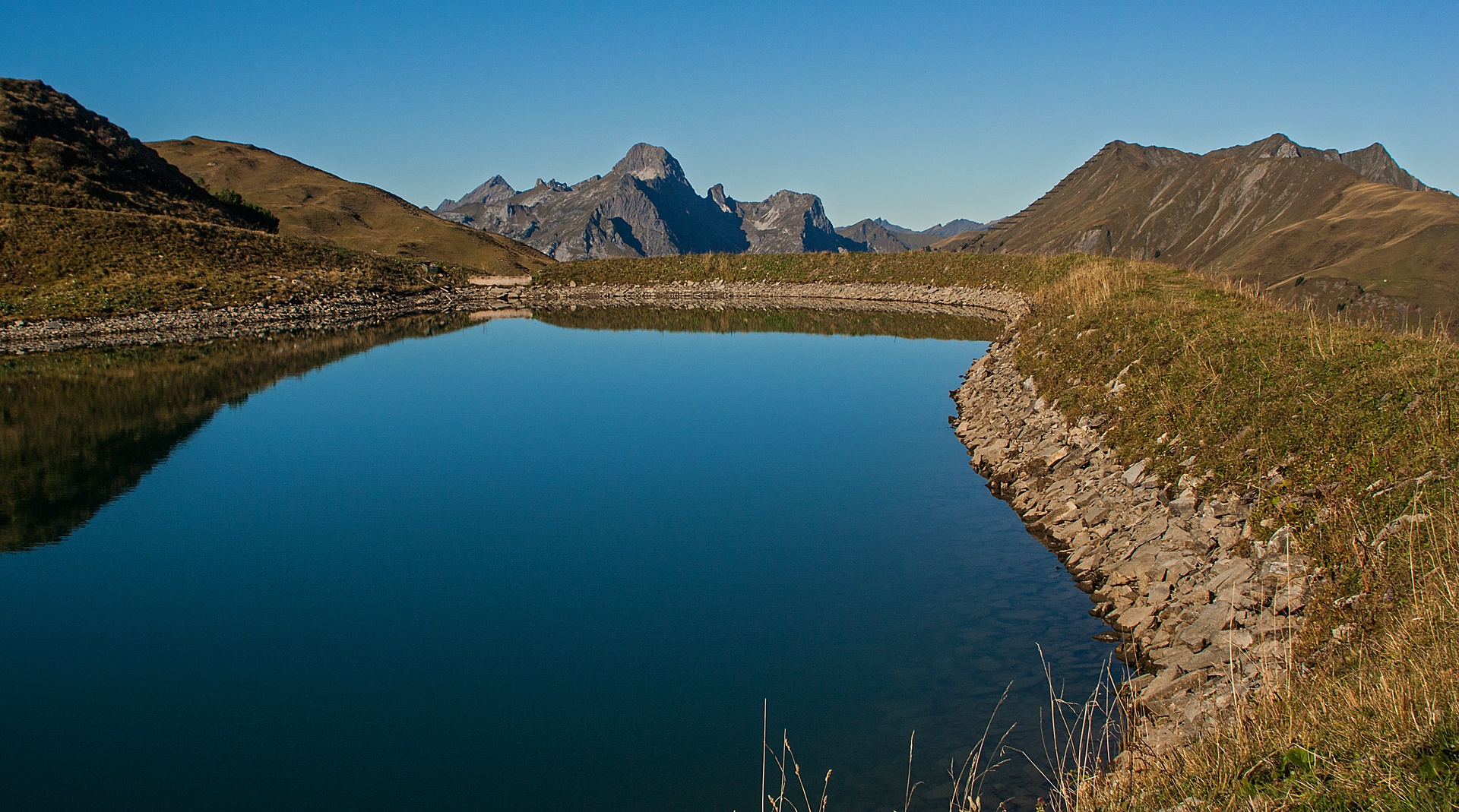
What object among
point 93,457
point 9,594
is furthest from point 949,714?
point 93,457

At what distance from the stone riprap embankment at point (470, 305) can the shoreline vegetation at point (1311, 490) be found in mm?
21672

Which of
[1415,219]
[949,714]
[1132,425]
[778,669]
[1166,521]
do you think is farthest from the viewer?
[1415,219]

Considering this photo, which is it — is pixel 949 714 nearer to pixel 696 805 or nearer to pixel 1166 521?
pixel 696 805

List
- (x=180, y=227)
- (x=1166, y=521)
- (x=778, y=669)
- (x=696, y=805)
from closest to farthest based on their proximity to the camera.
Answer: (x=696, y=805), (x=778, y=669), (x=1166, y=521), (x=180, y=227)

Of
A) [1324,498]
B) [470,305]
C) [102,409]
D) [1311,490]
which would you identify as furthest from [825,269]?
[1324,498]

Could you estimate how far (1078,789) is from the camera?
6.89 m

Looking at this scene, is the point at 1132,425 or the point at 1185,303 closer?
the point at 1132,425

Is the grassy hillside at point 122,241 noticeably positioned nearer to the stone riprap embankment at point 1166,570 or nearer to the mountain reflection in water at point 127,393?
the mountain reflection in water at point 127,393

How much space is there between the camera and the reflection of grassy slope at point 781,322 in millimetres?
56156

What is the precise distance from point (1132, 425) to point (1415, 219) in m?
132

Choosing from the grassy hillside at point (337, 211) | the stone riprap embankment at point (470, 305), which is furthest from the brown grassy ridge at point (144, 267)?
the grassy hillside at point (337, 211)

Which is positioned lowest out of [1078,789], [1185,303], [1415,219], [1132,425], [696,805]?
[696,805]

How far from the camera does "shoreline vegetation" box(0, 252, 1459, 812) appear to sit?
5906mm

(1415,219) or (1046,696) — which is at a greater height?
(1415,219)
